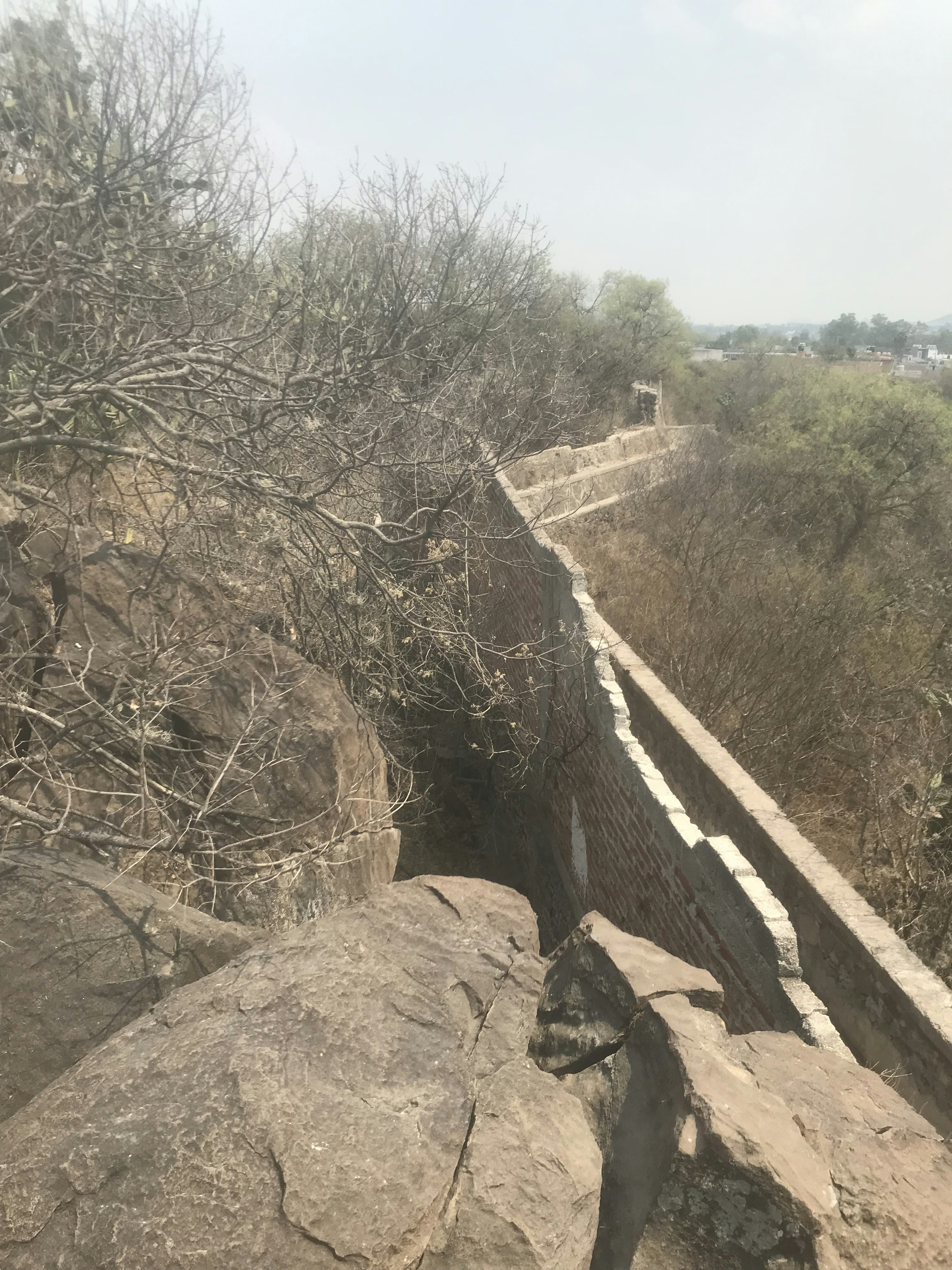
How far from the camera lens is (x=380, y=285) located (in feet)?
34.9

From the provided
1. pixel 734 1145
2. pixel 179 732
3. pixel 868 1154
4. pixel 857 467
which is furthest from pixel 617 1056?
pixel 857 467

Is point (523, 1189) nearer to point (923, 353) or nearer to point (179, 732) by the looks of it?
point (179, 732)

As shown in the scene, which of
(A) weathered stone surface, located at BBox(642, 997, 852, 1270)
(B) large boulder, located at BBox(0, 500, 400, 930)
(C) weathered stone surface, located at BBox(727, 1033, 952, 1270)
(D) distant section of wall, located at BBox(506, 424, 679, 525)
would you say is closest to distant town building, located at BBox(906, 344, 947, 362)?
(D) distant section of wall, located at BBox(506, 424, 679, 525)

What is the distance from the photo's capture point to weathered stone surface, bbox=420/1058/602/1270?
1.70 metres

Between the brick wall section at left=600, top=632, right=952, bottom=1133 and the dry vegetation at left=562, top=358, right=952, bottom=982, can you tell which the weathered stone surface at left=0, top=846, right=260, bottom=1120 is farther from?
Answer: the dry vegetation at left=562, top=358, right=952, bottom=982

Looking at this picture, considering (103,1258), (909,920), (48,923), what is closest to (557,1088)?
(103,1258)

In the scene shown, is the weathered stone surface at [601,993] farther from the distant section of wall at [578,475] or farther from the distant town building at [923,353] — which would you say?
the distant town building at [923,353]

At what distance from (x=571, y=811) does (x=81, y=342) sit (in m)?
5.28

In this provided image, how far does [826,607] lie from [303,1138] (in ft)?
23.5

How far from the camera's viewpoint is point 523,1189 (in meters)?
1.81

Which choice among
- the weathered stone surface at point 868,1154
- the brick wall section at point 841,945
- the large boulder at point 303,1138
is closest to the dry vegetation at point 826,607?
the brick wall section at point 841,945

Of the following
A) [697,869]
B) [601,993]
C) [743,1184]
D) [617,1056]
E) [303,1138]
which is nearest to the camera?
[303,1138]

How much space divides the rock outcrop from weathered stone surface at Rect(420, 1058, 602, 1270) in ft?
0.50

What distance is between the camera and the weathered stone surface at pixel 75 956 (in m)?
2.45
